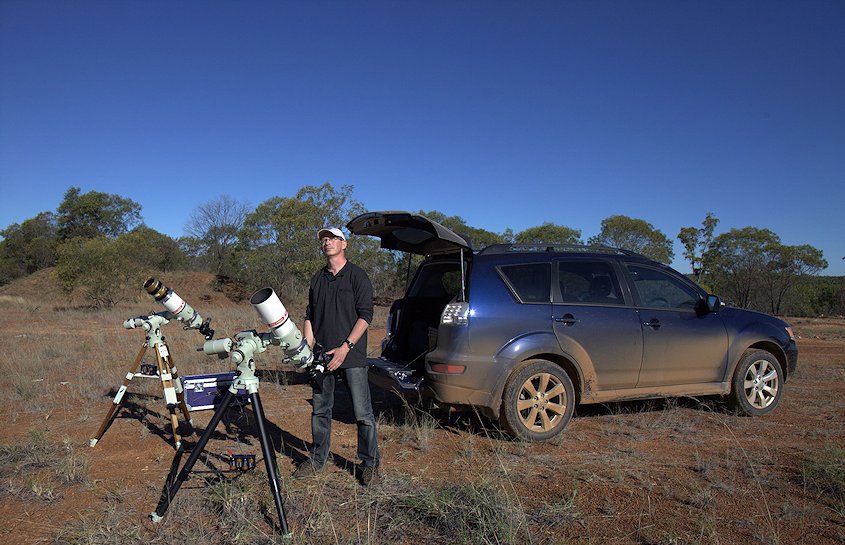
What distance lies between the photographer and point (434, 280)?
241 inches

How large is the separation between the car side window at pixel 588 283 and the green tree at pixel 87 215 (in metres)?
41.7

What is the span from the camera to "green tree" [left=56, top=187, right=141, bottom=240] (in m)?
39.2

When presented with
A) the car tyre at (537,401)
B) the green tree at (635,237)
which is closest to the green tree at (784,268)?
the green tree at (635,237)

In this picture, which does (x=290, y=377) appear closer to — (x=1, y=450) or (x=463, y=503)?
(x=1, y=450)

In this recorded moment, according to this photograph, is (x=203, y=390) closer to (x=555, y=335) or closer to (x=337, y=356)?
(x=337, y=356)

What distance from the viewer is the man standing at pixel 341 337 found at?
3.95 m

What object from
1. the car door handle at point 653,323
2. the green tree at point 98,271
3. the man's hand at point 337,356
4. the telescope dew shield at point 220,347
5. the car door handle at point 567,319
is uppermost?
the green tree at point 98,271

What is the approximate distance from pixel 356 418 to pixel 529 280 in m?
2.19

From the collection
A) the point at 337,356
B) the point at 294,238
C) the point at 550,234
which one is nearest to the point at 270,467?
the point at 337,356

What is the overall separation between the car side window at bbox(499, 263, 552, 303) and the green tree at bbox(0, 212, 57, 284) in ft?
145

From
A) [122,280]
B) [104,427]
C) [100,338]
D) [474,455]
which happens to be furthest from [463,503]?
[122,280]

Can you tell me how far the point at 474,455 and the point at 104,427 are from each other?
3331 mm

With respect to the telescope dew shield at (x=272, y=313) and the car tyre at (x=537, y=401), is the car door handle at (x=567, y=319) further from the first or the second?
the telescope dew shield at (x=272, y=313)

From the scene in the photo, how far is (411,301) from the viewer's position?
6.15 metres
